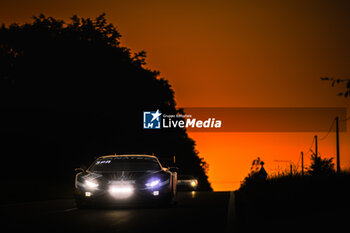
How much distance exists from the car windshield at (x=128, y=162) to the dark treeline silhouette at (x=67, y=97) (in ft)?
90.5

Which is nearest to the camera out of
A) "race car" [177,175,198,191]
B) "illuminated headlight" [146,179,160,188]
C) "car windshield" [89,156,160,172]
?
"illuminated headlight" [146,179,160,188]

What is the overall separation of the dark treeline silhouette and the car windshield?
27.6 metres

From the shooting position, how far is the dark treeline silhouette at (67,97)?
154ft

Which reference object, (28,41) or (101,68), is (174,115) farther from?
(28,41)

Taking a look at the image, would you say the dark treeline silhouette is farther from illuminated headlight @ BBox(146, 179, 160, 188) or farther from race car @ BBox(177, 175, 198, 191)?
illuminated headlight @ BBox(146, 179, 160, 188)

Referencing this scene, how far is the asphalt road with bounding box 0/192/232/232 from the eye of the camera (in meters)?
12.4

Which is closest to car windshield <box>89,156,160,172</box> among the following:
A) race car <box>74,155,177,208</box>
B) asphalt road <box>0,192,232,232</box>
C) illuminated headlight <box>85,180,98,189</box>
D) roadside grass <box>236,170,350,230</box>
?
race car <box>74,155,177,208</box>

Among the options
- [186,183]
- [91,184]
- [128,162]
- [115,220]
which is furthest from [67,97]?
[115,220]

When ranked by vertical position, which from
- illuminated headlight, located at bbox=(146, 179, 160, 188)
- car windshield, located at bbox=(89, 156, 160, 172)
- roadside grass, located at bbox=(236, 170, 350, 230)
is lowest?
roadside grass, located at bbox=(236, 170, 350, 230)

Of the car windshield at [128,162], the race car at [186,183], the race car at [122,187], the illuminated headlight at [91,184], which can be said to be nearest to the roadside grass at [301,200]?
the race car at [122,187]

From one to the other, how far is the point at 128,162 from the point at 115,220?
18.6ft

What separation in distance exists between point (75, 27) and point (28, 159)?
469 inches

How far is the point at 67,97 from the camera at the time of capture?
1898 inches

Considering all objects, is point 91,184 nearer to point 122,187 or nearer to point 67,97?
point 122,187
